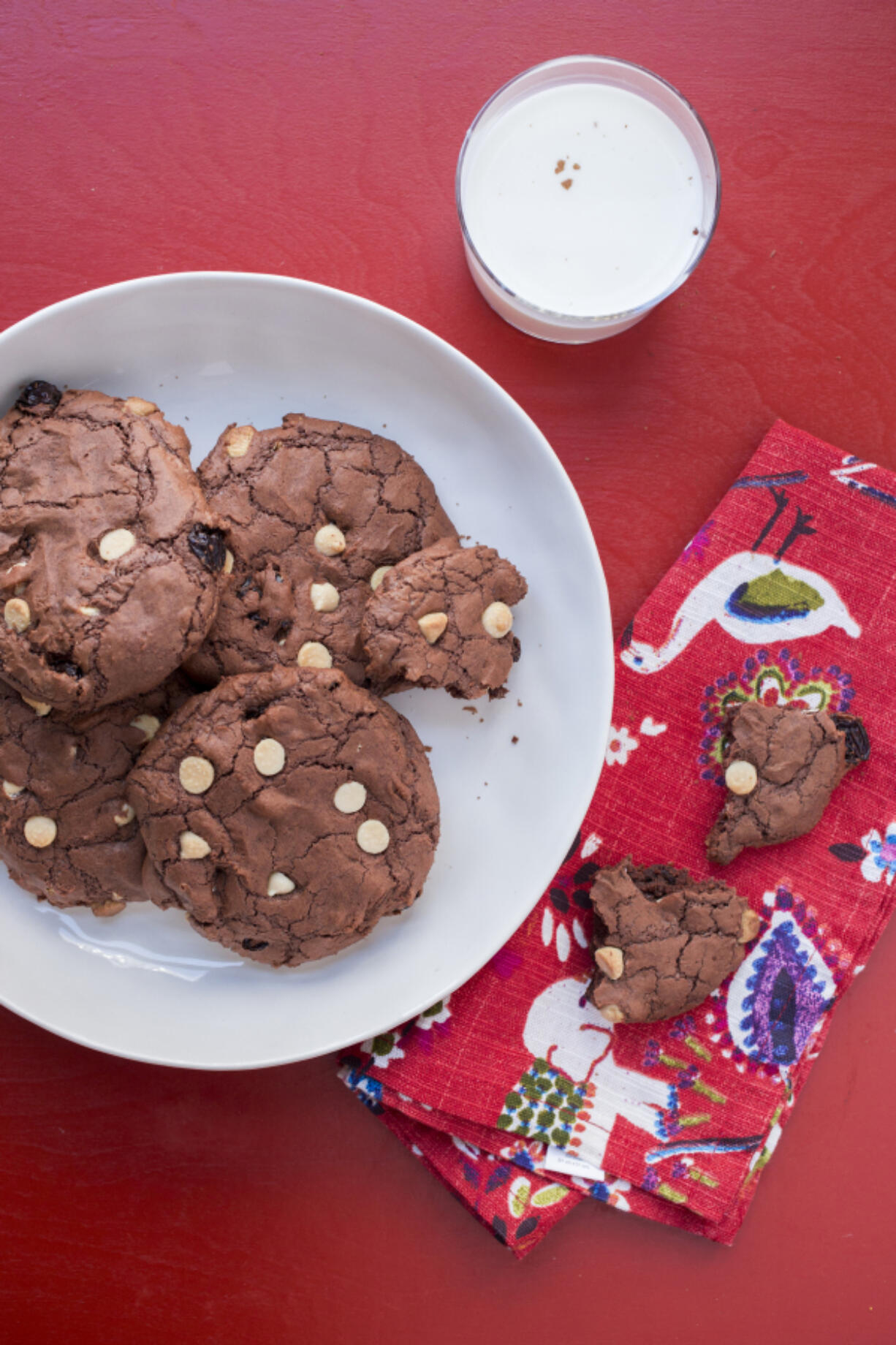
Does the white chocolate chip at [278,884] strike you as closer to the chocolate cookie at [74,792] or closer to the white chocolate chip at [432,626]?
the chocolate cookie at [74,792]

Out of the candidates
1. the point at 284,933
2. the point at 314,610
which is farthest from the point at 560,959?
the point at 314,610

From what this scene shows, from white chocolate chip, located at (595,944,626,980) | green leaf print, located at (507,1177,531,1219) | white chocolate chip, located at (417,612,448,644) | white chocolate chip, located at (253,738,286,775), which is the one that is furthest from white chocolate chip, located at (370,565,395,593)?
green leaf print, located at (507,1177,531,1219)

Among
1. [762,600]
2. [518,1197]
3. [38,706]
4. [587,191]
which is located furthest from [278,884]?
[587,191]

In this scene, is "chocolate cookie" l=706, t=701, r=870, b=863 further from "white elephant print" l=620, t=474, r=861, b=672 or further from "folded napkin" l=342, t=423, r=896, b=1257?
"white elephant print" l=620, t=474, r=861, b=672

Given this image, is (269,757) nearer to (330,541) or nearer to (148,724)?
(148,724)

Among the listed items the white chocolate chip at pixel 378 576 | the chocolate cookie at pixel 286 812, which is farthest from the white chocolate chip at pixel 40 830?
the white chocolate chip at pixel 378 576

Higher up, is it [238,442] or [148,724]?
[238,442]
